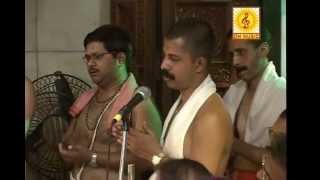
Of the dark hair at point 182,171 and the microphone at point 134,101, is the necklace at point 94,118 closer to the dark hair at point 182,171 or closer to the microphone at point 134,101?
the microphone at point 134,101

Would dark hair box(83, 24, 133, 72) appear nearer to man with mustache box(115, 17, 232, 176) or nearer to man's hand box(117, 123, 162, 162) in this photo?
man with mustache box(115, 17, 232, 176)

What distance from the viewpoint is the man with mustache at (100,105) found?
9.46 feet

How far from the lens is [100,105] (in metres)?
2.94

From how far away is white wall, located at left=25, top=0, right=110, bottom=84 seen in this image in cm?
294

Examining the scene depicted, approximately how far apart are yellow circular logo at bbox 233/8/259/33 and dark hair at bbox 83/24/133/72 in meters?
0.36

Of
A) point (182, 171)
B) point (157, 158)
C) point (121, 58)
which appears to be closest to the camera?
point (182, 171)

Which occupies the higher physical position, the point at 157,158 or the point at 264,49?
the point at 264,49

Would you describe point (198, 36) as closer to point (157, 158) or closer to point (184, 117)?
point (184, 117)

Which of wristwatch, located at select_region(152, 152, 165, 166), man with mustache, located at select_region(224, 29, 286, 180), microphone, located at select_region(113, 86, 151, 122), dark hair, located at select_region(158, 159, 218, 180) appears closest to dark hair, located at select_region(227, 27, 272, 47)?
man with mustache, located at select_region(224, 29, 286, 180)

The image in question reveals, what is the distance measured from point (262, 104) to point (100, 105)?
537mm

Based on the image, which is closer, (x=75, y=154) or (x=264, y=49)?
(x=264, y=49)

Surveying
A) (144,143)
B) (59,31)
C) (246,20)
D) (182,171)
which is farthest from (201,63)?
(182,171)

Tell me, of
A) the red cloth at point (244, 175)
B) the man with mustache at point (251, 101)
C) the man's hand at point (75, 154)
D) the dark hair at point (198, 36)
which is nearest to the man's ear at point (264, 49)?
the man with mustache at point (251, 101)
